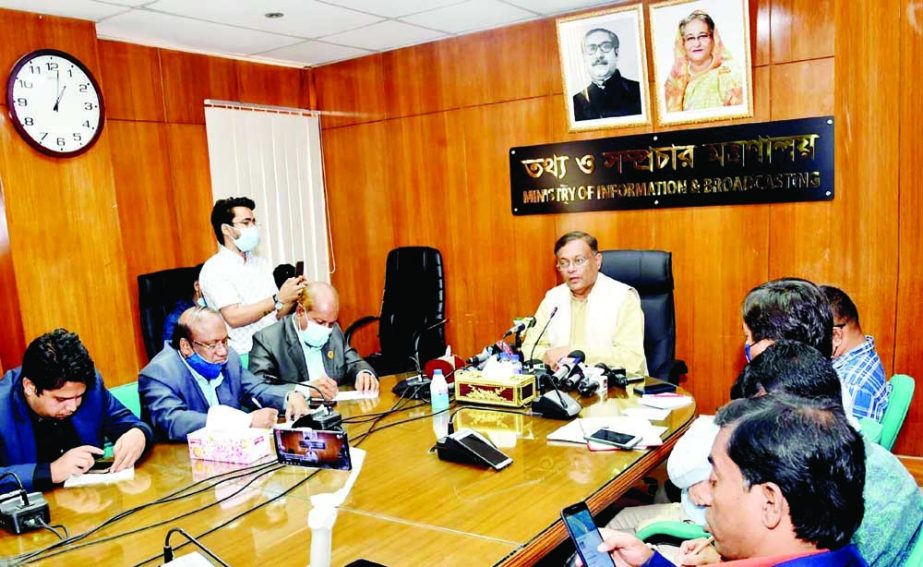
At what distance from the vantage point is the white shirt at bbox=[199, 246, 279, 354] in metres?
3.55

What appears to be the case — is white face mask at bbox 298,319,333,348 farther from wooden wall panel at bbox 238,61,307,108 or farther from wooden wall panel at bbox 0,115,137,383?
wooden wall panel at bbox 238,61,307,108

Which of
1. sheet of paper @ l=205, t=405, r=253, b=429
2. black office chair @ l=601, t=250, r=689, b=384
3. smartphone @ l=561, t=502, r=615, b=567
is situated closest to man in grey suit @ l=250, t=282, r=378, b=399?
sheet of paper @ l=205, t=405, r=253, b=429

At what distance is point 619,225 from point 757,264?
802mm

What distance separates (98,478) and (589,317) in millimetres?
2173

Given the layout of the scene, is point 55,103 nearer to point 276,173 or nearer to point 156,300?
point 156,300

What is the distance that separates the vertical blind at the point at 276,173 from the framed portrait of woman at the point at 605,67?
210 cm

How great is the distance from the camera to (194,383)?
8.28 ft

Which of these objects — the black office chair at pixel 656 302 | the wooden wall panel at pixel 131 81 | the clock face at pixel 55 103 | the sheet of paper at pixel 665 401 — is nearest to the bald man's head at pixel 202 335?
the sheet of paper at pixel 665 401

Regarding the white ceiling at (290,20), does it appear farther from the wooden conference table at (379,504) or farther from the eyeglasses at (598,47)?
the wooden conference table at (379,504)

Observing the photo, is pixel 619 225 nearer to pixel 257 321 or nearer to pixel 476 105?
pixel 476 105

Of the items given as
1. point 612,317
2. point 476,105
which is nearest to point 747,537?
point 612,317

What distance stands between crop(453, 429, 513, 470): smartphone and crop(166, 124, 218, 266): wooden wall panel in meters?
2.94

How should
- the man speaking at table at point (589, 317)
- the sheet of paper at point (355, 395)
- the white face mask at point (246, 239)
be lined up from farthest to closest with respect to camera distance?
1. the white face mask at point (246, 239)
2. the man speaking at table at point (589, 317)
3. the sheet of paper at point (355, 395)

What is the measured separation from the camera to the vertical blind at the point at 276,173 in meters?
4.59
